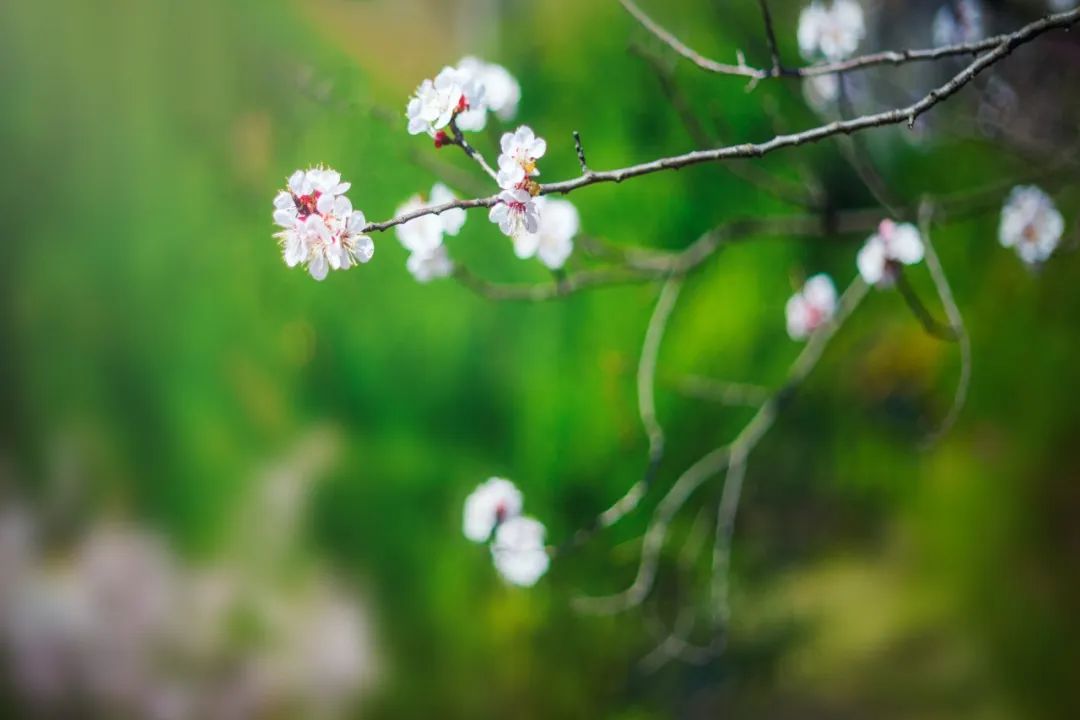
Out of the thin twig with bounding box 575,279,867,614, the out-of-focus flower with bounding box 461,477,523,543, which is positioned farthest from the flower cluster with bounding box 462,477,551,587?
the thin twig with bounding box 575,279,867,614

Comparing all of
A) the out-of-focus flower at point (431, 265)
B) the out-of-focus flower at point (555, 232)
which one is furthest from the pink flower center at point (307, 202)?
the out-of-focus flower at point (555, 232)

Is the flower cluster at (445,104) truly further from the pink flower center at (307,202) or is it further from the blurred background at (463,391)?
the blurred background at (463,391)

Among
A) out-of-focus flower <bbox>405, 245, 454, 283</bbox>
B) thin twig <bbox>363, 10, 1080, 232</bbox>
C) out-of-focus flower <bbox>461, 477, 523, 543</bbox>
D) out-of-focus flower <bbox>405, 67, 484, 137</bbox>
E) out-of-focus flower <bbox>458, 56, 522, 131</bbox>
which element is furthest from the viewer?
out-of-focus flower <bbox>461, 477, 523, 543</bbox>

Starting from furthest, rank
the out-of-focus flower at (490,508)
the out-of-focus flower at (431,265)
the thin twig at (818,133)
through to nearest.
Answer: the out-of-focus flower at (490,508) → the out-of-focus flower at (431,265) → the thin twig at (818,133)

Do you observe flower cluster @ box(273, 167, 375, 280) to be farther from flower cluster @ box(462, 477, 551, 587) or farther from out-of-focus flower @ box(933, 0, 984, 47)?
out-of-focus flower @ box(933, 0, 984, 47)

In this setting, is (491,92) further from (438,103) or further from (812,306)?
(812,306)

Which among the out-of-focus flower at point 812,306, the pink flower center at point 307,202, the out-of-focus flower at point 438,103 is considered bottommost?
the pink flower center at point 307,202

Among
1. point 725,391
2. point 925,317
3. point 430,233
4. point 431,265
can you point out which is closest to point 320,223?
point 430,233
